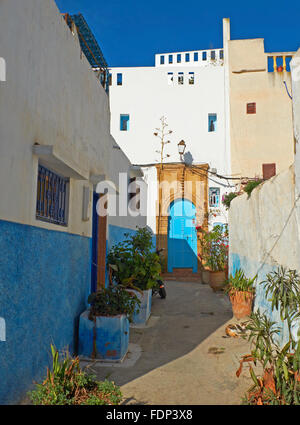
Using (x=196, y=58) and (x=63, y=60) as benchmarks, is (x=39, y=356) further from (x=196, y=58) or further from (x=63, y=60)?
(x=196, y=58)

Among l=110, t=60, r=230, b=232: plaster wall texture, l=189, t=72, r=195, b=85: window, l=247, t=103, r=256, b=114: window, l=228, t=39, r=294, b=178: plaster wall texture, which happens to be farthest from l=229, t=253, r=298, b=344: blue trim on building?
l=189, t=72, r=195, b=85: window

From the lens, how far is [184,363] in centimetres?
493

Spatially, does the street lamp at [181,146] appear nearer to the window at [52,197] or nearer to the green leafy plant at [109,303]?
the green leafy plant at [109,303]

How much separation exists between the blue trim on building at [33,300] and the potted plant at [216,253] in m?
6.79

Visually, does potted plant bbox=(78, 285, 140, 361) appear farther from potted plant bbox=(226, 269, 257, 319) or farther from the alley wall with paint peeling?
potted plant bbox=(226, 269, 257, 319)

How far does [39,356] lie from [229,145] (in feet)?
40.0

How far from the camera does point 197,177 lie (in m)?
14.5

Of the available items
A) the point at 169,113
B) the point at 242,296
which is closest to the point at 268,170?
the point at 169,113

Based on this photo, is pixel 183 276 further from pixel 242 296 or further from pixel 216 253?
pixel 242 296

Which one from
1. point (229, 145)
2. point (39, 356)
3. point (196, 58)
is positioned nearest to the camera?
point (39, 356)

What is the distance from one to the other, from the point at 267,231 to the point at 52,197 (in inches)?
139

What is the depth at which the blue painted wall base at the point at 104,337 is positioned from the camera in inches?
193

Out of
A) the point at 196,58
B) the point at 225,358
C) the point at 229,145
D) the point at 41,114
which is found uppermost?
the point at 196,58
